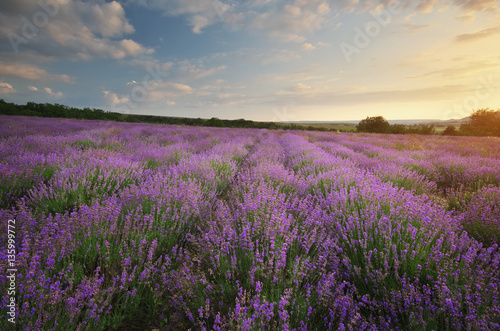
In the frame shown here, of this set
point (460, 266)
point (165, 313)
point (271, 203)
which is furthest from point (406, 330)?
point (165, 313)

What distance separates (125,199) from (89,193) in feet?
2.26

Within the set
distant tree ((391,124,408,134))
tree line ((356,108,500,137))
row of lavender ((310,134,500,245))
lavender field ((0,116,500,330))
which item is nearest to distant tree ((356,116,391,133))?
tree line ((356,108,500,137))

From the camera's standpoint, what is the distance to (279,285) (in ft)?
4.69

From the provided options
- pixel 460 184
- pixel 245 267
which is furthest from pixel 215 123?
pixel 245 267

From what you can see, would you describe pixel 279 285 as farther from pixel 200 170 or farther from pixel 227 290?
pixel 200 170

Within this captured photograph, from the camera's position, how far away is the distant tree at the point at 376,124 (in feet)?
124

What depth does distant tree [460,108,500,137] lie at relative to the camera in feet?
88.9

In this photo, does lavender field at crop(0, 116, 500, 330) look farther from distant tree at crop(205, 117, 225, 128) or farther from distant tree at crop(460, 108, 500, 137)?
distant tree at crop(460, 108, 500, 137)

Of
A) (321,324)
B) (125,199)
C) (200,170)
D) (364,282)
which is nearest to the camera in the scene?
(321,324)

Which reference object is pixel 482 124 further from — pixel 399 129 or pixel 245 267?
pixel 245 267

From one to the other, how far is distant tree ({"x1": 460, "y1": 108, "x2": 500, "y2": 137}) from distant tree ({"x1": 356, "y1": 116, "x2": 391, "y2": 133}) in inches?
372

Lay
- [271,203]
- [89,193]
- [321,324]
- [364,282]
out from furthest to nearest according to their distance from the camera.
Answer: [89,193], [271,203], [364,282], [321,324]

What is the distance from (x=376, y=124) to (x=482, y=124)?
12.9 metres

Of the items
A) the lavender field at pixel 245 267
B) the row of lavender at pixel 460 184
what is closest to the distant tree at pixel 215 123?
the row of lavender at pixel 460 184
